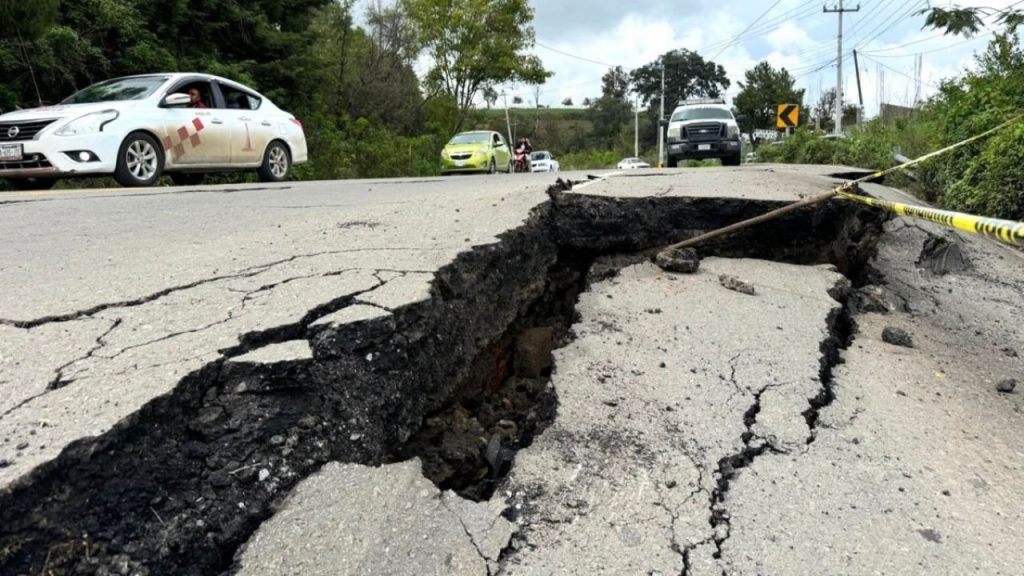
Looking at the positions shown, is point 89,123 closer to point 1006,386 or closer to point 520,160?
point 1006,386

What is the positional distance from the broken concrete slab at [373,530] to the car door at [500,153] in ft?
58.8

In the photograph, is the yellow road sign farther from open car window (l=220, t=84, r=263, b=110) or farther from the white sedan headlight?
the white sedan headlight

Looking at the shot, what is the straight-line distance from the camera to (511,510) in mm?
1851

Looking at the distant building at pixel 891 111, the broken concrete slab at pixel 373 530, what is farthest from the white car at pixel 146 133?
the distant building at pixel 891 111

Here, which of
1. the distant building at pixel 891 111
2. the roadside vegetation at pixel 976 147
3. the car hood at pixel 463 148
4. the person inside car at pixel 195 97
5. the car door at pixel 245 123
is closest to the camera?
the roadside vegetation at pixel 976 147

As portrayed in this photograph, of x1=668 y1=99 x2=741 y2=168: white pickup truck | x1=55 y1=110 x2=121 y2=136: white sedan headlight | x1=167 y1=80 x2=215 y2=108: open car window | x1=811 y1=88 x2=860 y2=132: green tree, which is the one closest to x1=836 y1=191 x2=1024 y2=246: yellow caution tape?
x1=55 y1=110 x2=121 y2=136: white sedan headlight

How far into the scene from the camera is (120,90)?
7992mm

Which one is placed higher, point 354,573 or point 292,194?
point 292,194

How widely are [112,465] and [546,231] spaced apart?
3.21 meters

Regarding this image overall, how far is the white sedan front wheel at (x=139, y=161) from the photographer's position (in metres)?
7.40

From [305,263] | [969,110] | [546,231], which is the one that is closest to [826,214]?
[546,231]

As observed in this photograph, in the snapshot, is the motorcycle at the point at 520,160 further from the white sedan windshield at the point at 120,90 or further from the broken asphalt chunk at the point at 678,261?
the broken asphalt chunk at the point at 678,261

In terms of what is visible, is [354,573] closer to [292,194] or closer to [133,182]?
[292,194]

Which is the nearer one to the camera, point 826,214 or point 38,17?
point 826,214
